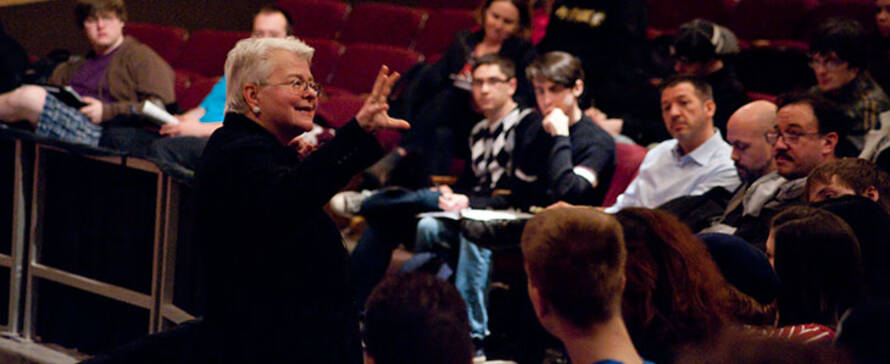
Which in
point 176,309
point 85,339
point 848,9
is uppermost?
point 848,9

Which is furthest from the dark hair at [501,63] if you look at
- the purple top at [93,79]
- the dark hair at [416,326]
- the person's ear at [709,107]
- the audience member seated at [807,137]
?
the dark hair at [416,326]

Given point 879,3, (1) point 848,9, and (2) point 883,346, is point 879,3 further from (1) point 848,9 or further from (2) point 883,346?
(2) point 883,346

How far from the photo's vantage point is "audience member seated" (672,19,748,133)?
13.4ft

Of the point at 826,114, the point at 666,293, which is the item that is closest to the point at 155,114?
the point at 826,114

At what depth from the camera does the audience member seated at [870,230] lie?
2.05 m

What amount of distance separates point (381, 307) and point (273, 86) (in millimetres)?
531

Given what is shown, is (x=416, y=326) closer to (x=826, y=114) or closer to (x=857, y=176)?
(x=857, y=176)

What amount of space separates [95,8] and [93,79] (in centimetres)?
31

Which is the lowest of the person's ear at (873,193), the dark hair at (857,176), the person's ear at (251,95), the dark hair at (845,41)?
the person's ear at (873,193)

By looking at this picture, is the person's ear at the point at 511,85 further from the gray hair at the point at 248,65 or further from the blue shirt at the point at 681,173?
the gray hair at the point at 248,65

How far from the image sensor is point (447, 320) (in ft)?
5.11

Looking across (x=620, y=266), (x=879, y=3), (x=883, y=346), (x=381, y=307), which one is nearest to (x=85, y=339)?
(x=381, y=307)

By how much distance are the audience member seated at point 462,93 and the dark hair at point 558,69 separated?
590 millimetres

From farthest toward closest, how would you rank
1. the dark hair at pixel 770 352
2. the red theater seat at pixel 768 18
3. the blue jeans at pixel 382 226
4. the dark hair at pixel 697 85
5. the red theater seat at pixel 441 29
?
the red theater seat at pixel 441 29, the red theater seat at pixel 768 18, the blue jeans at pixel 382 226, the dark hair at pixel 697 85, the dark hair at pixel 770 352
